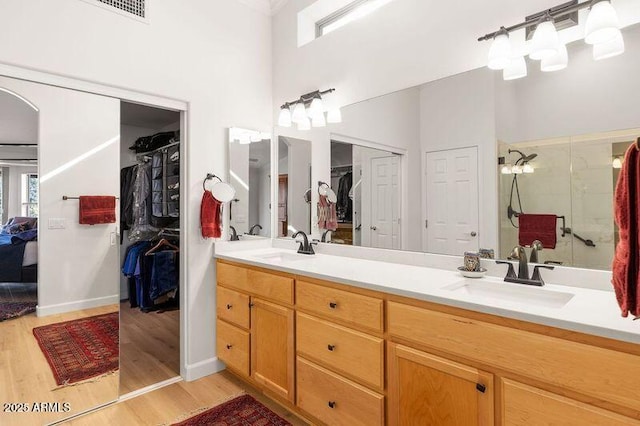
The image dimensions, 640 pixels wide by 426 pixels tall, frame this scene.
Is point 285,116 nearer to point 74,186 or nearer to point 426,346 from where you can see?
point 74,186

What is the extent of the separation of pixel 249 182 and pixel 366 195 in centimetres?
104

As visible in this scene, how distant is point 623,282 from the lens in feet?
3.20

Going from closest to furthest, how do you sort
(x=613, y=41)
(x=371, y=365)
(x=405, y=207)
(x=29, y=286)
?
(x=613, y=41)
(x=371, y=365)
(x=29, y=286)
(x=405, y=207)

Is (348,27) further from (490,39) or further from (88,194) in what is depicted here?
(88,194)

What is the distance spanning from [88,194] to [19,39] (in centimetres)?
88

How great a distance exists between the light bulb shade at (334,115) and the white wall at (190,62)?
2.22 feet

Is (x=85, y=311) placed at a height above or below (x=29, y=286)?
below

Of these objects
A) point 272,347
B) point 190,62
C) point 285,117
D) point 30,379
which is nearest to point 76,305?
point 30,379

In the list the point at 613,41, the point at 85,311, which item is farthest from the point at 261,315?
the point at 613,41

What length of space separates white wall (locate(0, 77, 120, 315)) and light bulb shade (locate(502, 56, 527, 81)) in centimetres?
229

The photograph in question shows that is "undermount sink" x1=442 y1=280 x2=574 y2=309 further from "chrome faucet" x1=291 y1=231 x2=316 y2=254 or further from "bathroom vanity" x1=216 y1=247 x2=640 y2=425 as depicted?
"chrome faucet" x1=291 y1=231 x2=316 y2=254

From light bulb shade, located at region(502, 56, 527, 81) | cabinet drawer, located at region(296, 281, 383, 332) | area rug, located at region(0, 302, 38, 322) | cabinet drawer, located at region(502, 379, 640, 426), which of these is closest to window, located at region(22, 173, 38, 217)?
area rug, located at region(0, 302, 38, 322)

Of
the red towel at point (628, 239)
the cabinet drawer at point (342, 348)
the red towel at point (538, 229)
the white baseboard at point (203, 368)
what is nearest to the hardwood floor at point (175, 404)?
the white baseboard at point (203, 368)

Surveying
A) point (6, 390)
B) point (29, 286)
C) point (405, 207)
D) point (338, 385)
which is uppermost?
point (405, 207)
